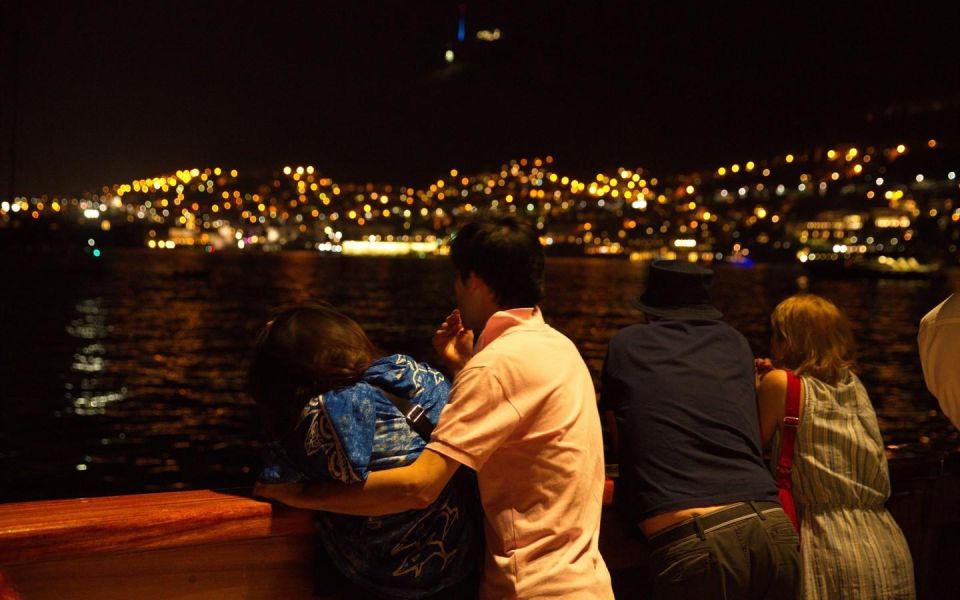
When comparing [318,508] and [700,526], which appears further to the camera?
[700,526]

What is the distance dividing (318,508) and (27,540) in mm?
631

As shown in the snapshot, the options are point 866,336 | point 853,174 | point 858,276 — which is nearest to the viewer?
point 866,336

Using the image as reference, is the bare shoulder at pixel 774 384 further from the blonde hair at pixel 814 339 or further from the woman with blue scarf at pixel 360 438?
the woman with blue scarf at pixel 360 438

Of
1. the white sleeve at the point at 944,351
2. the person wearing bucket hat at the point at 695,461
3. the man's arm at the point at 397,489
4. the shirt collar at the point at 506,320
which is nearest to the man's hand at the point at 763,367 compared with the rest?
the person wearing bucket hat at the point at 695,461

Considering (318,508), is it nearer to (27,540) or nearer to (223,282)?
(27,540)

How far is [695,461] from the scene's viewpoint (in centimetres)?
220

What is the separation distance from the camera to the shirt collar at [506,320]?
1.75 meters

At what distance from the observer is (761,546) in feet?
7.07

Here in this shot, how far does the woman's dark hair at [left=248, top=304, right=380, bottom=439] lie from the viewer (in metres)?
1.66

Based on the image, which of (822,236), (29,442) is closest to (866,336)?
(29,442)

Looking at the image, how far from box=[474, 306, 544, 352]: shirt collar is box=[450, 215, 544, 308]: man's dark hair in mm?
27

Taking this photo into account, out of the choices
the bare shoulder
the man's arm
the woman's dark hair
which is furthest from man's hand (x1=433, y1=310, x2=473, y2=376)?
the bare shoulder

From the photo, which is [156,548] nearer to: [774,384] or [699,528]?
[699,528]

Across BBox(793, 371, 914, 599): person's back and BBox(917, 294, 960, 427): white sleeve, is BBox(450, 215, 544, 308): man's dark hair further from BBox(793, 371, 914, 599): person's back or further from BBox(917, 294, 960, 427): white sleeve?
BBox(793, 371, 914, 599): person's back
